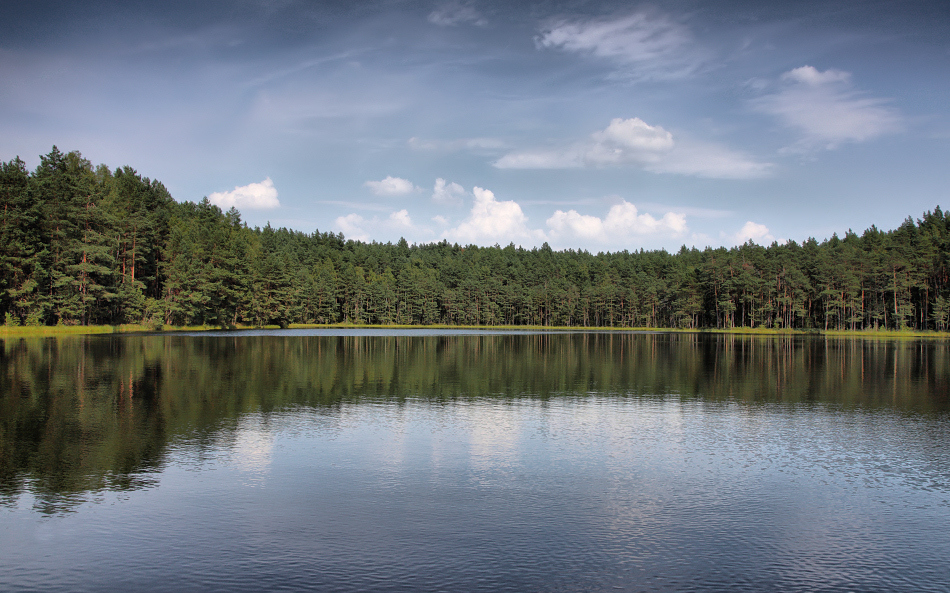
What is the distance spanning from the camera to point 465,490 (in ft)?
43.1

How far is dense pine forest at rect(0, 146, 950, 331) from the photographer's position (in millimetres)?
75875

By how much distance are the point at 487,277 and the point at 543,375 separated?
15221 centimetres

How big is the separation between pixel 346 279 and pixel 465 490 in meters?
158

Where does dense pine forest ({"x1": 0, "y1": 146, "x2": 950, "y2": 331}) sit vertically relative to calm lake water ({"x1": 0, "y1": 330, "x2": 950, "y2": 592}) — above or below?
above

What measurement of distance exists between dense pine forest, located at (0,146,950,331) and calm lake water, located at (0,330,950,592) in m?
57.0

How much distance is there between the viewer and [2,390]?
2598cm

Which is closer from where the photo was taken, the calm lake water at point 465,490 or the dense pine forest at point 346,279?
the calm lake water at point 465,490

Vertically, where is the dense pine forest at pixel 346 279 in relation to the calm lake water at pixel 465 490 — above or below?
above

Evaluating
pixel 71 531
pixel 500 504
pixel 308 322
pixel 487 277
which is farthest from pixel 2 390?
pixel 487 277

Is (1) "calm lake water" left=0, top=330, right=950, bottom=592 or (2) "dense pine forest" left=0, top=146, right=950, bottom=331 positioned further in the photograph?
(2) "dense pine forest" left=0, top=146, right=950, bottom=331

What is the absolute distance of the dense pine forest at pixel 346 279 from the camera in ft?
249

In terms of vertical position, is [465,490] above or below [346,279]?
below

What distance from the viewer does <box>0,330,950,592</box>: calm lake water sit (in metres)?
9.28

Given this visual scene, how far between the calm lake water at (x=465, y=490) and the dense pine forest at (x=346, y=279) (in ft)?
187
